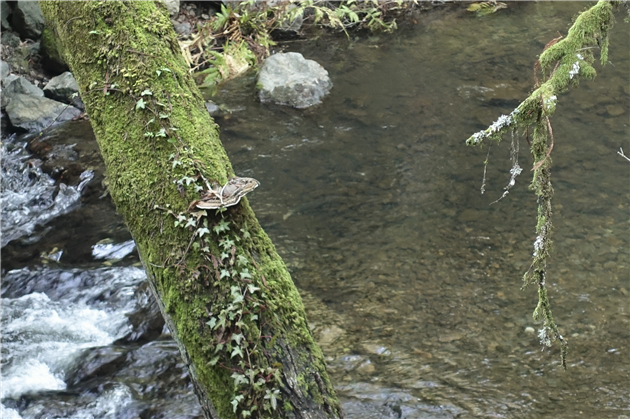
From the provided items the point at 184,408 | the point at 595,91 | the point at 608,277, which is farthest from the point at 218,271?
the point at 595,91

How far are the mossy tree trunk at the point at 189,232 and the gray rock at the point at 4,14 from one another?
895 cm

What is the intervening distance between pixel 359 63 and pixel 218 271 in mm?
9169

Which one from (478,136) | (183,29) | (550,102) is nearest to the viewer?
(550,102)

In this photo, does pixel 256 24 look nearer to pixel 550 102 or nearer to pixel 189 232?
pixel 189 232

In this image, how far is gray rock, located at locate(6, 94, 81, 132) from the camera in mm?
8711

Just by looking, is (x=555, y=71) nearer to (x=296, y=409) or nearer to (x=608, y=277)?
(x=296, y=409)

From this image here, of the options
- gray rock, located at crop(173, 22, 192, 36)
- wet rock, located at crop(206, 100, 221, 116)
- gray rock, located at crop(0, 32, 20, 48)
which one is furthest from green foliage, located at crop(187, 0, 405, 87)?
gray rock, located at crop(0, 32, 20, 48)

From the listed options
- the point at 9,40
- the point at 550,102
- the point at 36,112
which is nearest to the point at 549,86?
the point at 550,102

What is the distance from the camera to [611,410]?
3.91 m

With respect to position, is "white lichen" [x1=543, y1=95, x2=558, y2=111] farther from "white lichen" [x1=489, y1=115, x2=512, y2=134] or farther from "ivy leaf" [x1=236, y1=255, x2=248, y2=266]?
"ivy leaf" [x1=236, y1=255, x2=248, y2=266]

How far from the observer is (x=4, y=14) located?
10.2 m

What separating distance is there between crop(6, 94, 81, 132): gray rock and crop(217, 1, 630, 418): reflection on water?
8.56 ft

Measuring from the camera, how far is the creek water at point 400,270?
4.27 meters

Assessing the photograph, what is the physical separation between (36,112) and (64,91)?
598 mm
